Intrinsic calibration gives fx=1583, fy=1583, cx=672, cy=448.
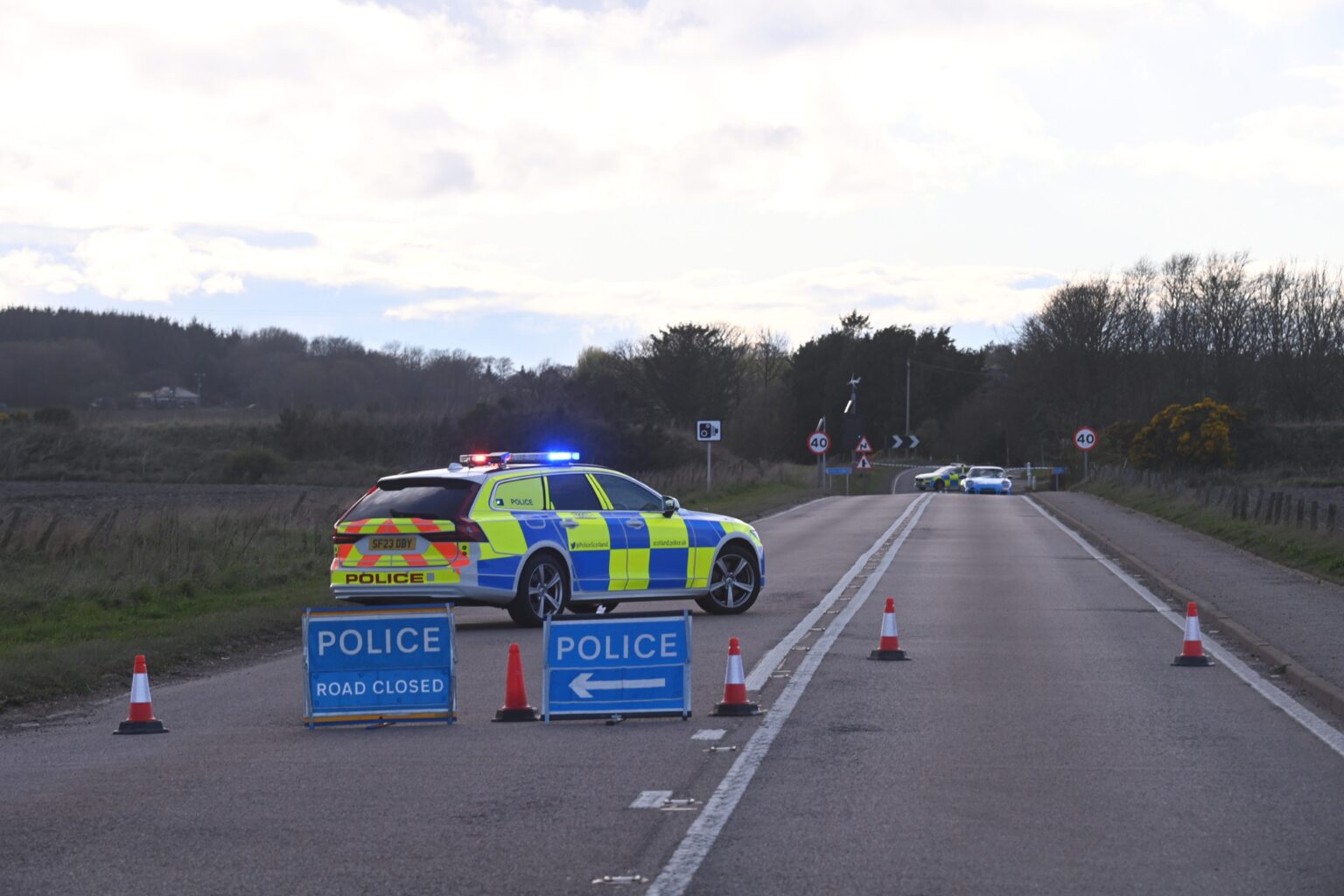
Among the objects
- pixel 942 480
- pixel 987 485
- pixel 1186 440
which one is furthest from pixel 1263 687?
pixel 942 480

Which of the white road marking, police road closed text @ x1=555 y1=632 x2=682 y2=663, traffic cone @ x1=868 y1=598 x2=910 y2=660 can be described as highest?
police road closed text @ x1=555 y1=632 x2=682 y2=663

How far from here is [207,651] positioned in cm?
1446

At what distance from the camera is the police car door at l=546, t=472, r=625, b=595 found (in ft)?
52.3

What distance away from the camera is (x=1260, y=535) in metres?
28.5

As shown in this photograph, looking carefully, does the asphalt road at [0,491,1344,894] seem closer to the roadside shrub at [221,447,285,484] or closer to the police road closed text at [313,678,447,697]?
the police road closed text at [313,678,447,697]

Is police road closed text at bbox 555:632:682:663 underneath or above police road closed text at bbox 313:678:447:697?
above

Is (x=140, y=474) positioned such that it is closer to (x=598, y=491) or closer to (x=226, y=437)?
(x=226, y=437)

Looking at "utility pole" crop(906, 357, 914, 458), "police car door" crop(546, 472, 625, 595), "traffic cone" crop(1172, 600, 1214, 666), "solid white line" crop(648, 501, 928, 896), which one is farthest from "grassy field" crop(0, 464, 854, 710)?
"utility pole" crop(906, 357, 914, 458)

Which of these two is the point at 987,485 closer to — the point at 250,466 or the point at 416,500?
the point at 250,466

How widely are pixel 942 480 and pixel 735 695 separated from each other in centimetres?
6822

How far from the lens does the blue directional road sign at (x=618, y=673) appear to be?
33.2ft

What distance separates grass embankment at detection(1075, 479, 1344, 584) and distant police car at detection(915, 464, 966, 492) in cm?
2871

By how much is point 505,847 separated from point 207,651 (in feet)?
28.0

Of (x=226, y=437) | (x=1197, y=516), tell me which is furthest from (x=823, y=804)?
(x=226, y=437)
